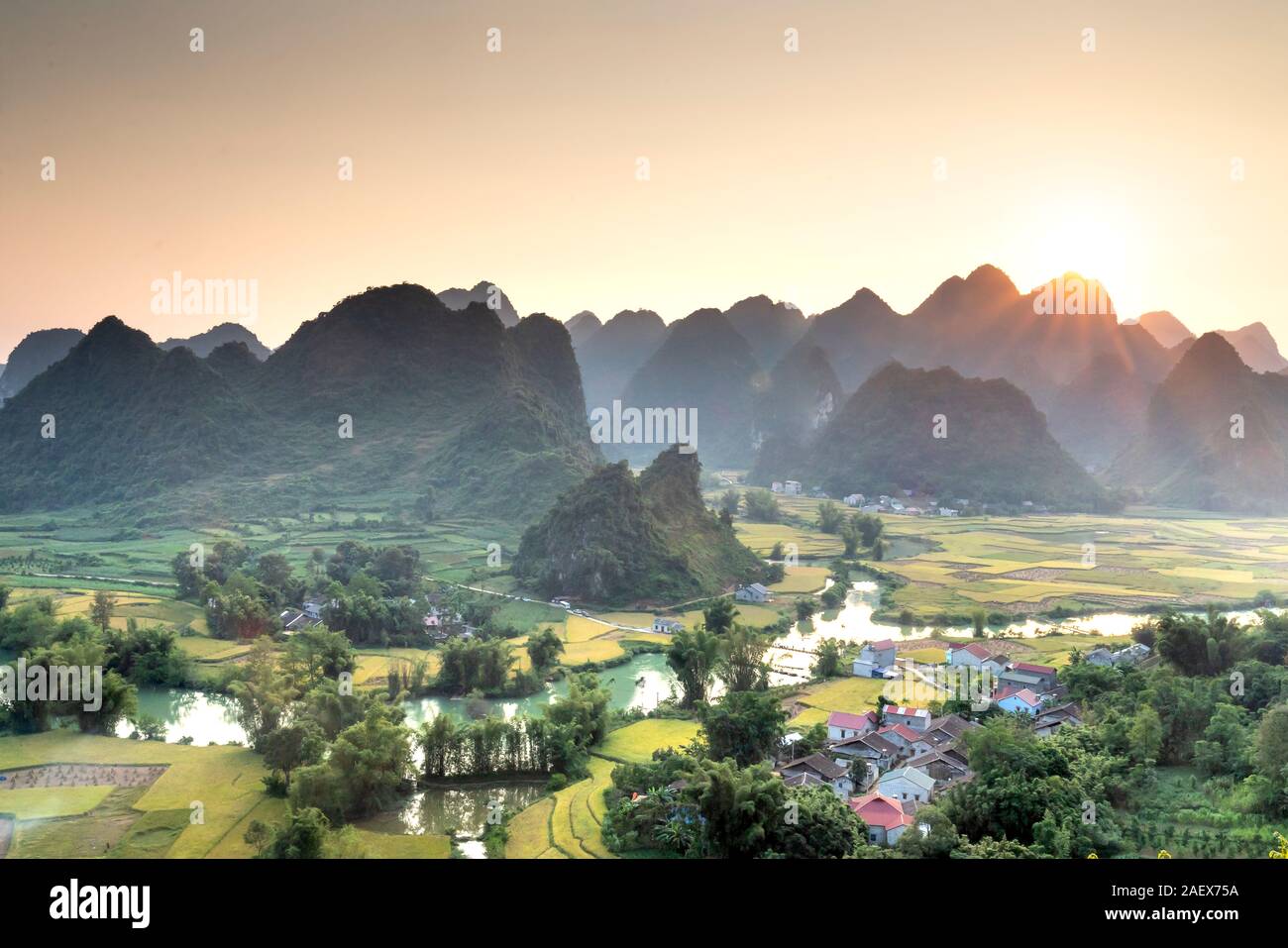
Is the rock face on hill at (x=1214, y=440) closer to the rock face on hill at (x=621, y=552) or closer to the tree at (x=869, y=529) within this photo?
the tree at (x=869, y=529)

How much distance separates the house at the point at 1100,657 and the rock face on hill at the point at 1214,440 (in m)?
24.2

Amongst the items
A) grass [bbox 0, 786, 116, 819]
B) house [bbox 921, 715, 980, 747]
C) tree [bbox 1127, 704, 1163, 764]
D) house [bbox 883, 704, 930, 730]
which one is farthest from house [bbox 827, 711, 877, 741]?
grass [bbox 0, 786, 116, 819]

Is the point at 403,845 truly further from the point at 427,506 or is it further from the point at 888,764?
the point at 427,506

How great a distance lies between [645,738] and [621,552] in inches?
327

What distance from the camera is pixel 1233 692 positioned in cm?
966

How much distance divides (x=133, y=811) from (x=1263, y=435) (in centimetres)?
3809

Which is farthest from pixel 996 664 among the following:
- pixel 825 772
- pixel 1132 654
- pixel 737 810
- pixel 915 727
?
pixel 737 810

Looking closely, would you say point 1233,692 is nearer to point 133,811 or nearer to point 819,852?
point 819,852

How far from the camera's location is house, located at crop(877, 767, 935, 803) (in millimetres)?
7805

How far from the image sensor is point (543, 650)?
12.7 metres

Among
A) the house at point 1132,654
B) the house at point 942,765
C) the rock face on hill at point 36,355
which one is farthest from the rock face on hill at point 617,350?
the house at point 942,765

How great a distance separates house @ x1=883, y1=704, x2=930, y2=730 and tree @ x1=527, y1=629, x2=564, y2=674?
184 inches

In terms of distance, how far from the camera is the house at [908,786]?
7805 mm
